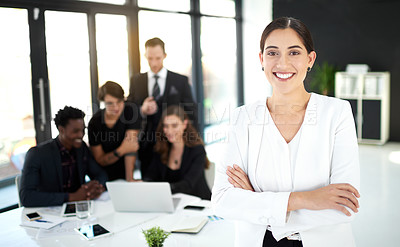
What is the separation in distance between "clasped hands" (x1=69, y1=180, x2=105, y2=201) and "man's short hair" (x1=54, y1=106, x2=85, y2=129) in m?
0.57

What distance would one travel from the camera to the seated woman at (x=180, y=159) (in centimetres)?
330

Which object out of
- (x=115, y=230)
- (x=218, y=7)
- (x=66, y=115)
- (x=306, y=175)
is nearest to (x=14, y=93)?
(x=66, y=115)

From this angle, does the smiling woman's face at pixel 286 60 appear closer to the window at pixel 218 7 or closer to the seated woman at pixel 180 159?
the seated woman at pixel 180 159

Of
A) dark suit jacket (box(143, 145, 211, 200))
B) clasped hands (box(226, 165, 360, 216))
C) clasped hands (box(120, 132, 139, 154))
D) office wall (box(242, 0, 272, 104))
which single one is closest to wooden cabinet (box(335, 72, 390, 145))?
office wall (box(242, 0, 272, 104))

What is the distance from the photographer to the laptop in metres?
2.50

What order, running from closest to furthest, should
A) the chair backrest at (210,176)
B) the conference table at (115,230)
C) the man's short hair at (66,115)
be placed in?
1. the conference table at (115,230)
2. the man's short hair at (66,115)
3. the chair backrest at (210,176)

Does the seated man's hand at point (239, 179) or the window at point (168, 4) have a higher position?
the window at point (168, 4)

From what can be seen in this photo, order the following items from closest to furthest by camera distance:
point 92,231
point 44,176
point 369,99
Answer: point 92,231 → point 44,176 → point 369,99

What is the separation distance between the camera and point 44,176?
310 centimetres

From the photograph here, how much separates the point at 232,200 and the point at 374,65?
7.23m

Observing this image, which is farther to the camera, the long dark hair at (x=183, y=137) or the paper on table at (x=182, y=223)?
the long dark hair at (x=183, y=137)

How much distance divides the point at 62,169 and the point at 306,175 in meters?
2.19

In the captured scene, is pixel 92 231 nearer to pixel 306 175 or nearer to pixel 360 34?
pixel 306 175

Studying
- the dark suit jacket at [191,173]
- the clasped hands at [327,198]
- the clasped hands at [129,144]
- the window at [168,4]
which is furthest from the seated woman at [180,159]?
the window at [168,4]
